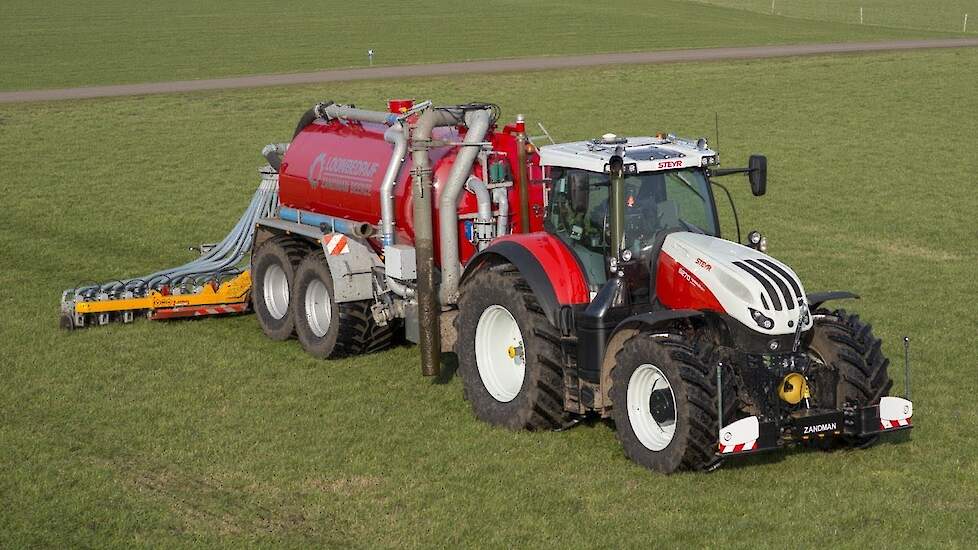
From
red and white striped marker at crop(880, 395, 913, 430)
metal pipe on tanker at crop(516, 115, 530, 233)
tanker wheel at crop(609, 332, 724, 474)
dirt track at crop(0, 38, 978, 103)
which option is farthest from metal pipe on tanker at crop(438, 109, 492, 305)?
dirt track at crop(0, 38, 978, 103)

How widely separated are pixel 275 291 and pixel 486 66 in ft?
105

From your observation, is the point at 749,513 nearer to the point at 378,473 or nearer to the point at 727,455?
the point at 727,455

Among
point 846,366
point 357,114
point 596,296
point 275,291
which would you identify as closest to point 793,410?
point 846,366

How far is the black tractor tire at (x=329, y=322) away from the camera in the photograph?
15172 mm

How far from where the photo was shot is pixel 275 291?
16.7 m

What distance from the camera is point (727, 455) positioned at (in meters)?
10.5

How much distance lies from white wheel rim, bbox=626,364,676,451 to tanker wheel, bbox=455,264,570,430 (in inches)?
37.6

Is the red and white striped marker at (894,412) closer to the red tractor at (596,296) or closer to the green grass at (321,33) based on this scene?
the red tractor at (596,296)

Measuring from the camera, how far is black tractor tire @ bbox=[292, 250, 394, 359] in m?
15.2

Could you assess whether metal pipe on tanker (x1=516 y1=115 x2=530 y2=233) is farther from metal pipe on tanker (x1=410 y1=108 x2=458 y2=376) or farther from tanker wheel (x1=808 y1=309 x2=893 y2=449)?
tanker wheel (x1=808 y1=309 x2=893 y2=449)

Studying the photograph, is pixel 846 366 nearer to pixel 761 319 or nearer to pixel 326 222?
pixel 761 319

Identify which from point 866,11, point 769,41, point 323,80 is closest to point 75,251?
point 323,80

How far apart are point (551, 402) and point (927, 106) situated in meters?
28.7

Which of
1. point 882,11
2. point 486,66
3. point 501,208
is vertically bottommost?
point 501,208
